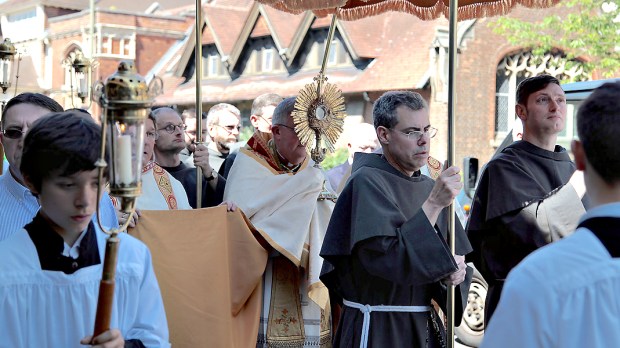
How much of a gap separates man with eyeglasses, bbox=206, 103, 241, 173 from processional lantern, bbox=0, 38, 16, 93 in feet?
5.79

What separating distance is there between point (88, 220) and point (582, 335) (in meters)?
1.34

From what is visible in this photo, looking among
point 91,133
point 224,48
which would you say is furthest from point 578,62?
point 91,133

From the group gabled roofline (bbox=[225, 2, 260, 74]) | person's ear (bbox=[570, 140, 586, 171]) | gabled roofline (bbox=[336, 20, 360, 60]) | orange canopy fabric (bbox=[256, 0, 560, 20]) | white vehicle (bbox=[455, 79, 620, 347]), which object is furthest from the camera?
gabled roofline (bbox=[225, 2, 260, 74])

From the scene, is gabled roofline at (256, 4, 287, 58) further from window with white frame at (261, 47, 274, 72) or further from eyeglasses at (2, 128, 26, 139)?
eyeglasses at (2, 128, 26, 139)

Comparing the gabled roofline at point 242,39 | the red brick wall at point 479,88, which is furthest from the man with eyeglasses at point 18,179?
the gabled roofline at point 242,39

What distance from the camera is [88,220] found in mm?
2598

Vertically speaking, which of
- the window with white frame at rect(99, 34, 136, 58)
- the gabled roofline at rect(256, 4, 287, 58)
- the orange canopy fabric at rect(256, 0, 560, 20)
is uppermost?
the window with white frame at rect(99, 34, 136, 58)

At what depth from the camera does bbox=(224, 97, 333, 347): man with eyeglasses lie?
5281 millimetres

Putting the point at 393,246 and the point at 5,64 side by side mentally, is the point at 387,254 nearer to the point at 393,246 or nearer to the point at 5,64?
the point at 393,246

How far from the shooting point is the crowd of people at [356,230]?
2.02 m

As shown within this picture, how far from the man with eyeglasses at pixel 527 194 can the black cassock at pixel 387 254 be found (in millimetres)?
313

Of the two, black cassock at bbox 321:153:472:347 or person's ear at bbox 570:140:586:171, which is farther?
black cassock at bbox 321:153:472:347

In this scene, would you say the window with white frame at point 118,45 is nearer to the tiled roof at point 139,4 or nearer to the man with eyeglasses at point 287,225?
the tiled roof at point 139,4

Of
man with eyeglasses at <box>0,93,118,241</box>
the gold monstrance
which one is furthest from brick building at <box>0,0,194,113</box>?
man with eyeglasses at <box>0,93,118,241</box>
